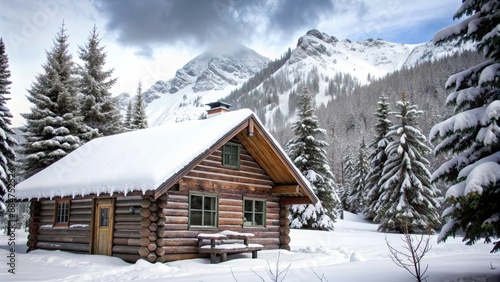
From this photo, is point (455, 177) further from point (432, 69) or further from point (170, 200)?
point (432, 69)

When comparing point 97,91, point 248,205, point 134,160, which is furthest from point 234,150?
point 97,91

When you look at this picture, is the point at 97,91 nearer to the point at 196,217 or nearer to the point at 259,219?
the point at 259,219

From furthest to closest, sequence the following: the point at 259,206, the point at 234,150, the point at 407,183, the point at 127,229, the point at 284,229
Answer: the point at 407,183 → the point at 284,229 → the point at 259,206 → the point at 234,150 → the point at 127,229

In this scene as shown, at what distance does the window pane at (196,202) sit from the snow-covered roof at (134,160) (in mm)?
2152

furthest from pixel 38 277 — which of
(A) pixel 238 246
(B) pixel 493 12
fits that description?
(B) pixel 493 12

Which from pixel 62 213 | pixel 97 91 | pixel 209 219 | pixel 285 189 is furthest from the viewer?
pixel 97 91

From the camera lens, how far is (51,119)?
28.8 meters

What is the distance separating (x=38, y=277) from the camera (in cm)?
1261

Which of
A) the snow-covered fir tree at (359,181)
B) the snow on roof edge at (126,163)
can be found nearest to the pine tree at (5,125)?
the snow on roof edge at (126,163)

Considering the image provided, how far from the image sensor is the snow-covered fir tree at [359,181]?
184ft

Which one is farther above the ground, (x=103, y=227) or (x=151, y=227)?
(x=151, y=227)

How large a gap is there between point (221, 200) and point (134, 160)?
3.89 m

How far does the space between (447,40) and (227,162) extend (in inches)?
423

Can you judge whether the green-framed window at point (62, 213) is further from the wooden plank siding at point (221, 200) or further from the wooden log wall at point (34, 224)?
the wooden plank siding at point (221, 200)
